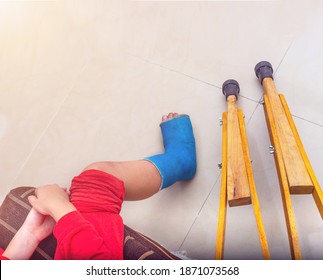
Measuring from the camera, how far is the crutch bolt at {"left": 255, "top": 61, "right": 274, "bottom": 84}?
102 centimetres

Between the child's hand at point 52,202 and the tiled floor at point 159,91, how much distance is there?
25 centimetres

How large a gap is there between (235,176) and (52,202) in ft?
1.14

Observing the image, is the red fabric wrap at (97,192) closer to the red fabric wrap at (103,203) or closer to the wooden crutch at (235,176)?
the red fabric wrap at (103,203)

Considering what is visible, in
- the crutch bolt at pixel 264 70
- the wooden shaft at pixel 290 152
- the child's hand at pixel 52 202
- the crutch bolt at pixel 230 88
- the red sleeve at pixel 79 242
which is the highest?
the crutch bolt at pixel 264 70

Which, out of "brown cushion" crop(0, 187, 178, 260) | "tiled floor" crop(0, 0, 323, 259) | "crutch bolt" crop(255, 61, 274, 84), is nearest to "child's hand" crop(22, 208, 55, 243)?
"brown cushion" crop(0, 187, 178, 260)

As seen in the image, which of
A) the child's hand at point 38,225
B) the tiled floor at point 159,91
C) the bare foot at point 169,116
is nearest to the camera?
the child's hand at point 38,225

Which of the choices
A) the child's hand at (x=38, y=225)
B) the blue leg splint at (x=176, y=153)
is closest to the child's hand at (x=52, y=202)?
the child's hand at (x=38, y=225)

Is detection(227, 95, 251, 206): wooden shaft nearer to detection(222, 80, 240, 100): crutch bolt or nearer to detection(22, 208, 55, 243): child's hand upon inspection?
detection(222, 80, 240, 100): crutch bolt

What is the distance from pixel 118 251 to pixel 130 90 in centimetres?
56

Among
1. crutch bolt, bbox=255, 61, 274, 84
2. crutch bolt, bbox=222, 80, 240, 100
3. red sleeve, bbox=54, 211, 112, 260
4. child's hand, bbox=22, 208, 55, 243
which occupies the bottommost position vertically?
red sleeve, bbox=54, 211, 112, 260

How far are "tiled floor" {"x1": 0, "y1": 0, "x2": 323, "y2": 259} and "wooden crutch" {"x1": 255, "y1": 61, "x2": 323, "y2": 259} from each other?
118 millimetres

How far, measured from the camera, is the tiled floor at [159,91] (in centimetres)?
97

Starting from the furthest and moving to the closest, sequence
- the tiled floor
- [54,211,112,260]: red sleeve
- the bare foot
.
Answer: the bare foot → the tiled floor → [54,211,112,260]: red sleeve

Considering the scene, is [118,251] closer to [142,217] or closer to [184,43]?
[142,217]
